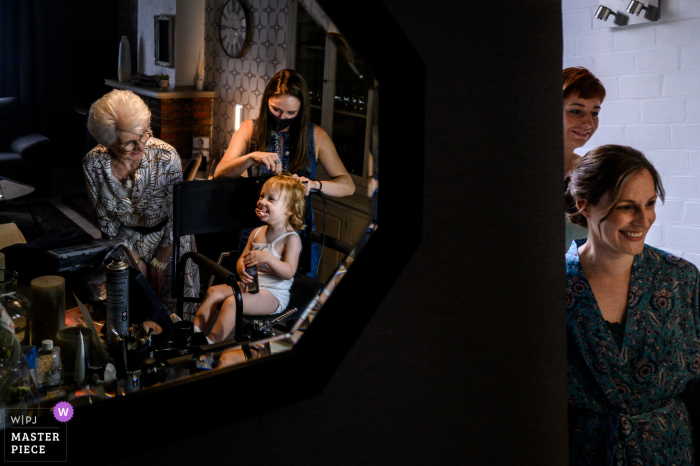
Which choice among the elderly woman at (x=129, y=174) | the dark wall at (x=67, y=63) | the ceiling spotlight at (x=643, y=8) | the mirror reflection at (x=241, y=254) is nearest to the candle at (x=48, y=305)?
the mirror reflection at (x=241, y=254)

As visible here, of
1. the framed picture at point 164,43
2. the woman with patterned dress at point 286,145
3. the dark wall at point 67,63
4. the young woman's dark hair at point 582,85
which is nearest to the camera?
the woman with patterned dress at point 286,145

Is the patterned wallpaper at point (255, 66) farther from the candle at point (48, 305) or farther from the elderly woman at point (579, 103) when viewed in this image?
the elderly woman at point (579, 103)

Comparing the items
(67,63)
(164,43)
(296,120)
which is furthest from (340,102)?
(67,63)

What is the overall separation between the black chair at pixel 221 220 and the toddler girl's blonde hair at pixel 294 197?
41 millimetres

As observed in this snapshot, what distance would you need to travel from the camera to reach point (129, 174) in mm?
1187

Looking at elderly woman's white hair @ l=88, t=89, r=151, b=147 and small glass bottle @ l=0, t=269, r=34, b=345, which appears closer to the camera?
small glass bottle @ l=0, t=269, r=34, b=345

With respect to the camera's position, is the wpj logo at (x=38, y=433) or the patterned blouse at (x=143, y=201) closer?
the wpj logo at (x=38, y=433)

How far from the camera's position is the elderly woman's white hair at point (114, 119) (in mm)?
1190

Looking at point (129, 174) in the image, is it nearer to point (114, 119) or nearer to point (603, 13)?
point (114, 119)

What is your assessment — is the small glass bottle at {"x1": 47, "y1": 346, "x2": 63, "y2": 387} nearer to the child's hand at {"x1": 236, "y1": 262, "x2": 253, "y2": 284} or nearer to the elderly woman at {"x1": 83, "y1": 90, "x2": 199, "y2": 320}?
the child's hand at {"x1": 236, "y1": 262, "x2": 253, "y2": 284}

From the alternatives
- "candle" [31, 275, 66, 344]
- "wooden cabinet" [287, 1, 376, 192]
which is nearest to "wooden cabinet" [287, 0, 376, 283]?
"wooden cabinet" [287, 1, 376, 192]

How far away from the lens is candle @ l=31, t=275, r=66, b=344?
0.65m

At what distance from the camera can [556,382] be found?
867mm

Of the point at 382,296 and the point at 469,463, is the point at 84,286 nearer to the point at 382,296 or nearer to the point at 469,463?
the point at 382,296
